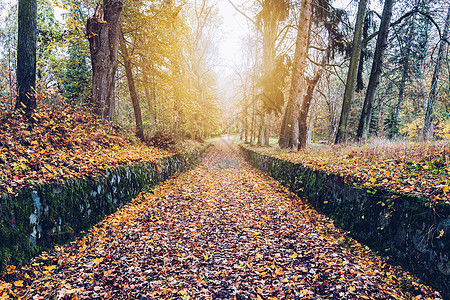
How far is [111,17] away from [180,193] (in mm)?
6734

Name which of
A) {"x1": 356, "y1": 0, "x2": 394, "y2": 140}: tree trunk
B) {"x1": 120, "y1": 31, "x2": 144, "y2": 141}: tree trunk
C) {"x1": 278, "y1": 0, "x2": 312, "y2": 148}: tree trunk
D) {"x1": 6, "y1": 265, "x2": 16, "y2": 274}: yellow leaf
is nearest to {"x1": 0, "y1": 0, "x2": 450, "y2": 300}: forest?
{"x1": 6, "y1": 265, "x2": 16, "y2": 274}: yellow leaf

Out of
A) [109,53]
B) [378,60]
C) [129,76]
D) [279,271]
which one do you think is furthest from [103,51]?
[378,60]

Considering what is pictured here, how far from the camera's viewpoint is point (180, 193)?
21.9 feet

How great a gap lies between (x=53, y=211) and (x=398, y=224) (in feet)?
15.7

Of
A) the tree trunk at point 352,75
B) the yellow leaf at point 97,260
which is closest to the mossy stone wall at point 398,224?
the yellow leaf at point 97,260

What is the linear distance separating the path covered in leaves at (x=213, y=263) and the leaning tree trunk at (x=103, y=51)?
14.5 ft

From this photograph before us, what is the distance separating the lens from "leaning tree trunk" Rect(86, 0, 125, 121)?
23.5 feet

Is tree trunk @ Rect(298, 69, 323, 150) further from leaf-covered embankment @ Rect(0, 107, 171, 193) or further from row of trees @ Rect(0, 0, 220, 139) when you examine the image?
leaf-covered embankment @ Rect(0, 107, 171, 193)

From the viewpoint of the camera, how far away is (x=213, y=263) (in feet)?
10.1

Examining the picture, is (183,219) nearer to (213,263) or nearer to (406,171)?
(213,263)

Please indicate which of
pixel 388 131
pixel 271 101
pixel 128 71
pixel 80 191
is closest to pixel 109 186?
pixel 80 191

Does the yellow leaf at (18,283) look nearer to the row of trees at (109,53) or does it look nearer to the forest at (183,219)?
the forest at (183,219)

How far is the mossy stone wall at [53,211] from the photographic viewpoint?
2441 millimetres

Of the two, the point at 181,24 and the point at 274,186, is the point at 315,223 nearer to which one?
the point at 274,186
